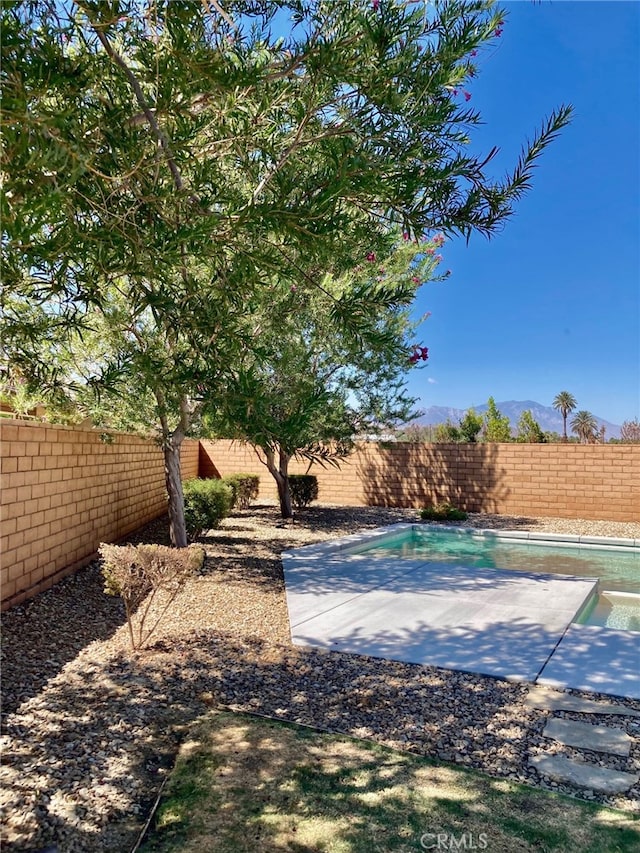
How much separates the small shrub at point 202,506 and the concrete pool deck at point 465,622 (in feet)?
7.03

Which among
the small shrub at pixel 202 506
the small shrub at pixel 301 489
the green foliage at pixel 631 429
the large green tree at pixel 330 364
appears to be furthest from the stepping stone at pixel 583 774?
the green foliage at pixel 631 429

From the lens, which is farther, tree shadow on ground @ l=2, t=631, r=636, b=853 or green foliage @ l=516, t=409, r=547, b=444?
green foliage @ l=516, t=409, r=547, b=444

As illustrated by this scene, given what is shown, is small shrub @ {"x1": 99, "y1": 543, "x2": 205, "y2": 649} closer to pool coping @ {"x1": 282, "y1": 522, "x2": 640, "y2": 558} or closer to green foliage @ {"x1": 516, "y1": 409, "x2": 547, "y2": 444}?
pool coping @ {"x1": 282, "y1": 522, "x2": 640, "y2": 558}

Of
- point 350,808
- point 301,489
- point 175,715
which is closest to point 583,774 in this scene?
point 350,808

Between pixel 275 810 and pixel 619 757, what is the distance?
194cm

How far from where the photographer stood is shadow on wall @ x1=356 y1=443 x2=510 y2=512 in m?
15.9

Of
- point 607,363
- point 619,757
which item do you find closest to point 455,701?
point 619,757

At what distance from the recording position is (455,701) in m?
4.15

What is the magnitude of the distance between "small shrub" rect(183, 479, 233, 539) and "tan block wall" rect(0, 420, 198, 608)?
3.09ft

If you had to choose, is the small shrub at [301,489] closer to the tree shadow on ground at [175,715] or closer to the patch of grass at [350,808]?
the tree shadow on ground at [175,715]

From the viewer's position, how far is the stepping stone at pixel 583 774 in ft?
10.0

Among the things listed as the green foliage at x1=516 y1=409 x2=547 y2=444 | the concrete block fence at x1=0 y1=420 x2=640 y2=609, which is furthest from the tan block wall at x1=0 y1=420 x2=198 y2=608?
the green foliage at x1=516 y1=409 x2=547 y2=444

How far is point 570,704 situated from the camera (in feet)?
13.3

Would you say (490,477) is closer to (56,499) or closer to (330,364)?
(330,364)
